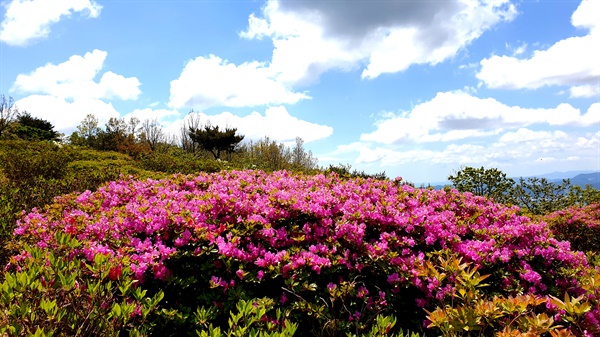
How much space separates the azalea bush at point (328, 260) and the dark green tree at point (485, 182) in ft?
28.1

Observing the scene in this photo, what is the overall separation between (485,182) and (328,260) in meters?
11.2

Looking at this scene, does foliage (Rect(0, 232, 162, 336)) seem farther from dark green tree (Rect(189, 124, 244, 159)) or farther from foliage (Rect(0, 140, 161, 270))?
dark green tree (Rect(189, 124, 244, 159))

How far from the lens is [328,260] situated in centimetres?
323

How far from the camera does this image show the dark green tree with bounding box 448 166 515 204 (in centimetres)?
1252

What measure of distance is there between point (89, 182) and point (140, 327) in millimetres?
7400

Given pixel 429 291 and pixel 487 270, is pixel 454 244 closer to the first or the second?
pixel 487 270

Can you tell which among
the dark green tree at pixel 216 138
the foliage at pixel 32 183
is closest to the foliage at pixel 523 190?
the foliage at pixel 32 183

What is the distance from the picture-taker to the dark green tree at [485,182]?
12.5 meters

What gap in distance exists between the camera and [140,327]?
248cm

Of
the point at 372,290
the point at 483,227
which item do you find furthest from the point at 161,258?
the point at 483,227

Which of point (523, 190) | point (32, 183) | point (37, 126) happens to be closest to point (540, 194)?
point (523, 190)

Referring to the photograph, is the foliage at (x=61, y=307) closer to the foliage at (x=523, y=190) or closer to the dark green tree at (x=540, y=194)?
the foliage at (x=523, y=190)

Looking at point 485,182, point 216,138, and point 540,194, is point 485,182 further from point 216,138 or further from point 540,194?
point 216,138

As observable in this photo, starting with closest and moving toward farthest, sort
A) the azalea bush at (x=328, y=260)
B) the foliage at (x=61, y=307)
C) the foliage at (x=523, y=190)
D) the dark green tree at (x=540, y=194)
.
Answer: the foliage at (x=61, y=307)
the azalea bush at (x=328, y=260)
the foliage at (x=523, y=190)
the dark green tree at (x=540, y=194)
